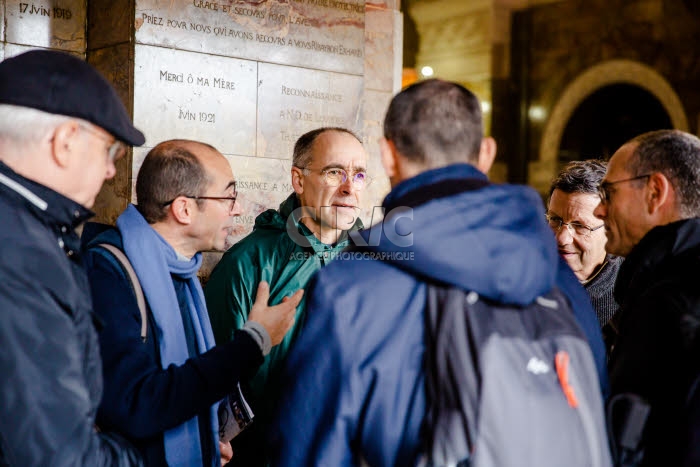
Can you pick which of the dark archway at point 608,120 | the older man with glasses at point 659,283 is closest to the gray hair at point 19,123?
the older man with glasses at point 659,283

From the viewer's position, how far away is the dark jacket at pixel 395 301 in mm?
1674

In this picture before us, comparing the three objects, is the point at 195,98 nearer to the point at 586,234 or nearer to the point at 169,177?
the point at 169,177

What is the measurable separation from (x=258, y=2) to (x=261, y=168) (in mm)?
941

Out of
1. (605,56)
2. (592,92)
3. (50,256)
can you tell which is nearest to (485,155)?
(50,256)

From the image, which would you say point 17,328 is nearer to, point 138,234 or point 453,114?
point 138,234

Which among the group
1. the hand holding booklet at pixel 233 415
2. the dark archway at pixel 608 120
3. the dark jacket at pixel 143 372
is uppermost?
the dark archway at pixel 608 120

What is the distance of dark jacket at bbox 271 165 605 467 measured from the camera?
5.49 feet

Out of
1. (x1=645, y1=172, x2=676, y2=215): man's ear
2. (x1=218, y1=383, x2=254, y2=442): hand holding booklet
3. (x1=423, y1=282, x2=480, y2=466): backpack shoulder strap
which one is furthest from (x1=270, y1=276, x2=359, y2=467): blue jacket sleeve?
(x1=645, y1=172, x2=676, y2=215): man's ear

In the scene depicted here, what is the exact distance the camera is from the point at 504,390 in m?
1.64

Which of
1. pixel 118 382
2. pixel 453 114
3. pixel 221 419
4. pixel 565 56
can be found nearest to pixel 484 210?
pixel 453 114

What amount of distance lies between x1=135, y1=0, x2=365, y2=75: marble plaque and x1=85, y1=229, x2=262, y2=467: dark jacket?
1948 mm

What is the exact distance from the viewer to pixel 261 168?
4398 millimetres

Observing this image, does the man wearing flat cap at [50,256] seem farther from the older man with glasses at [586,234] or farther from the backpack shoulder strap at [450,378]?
the older man with glasses at [586,234]

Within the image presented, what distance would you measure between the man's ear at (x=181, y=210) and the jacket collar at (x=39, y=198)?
0.80 metres
